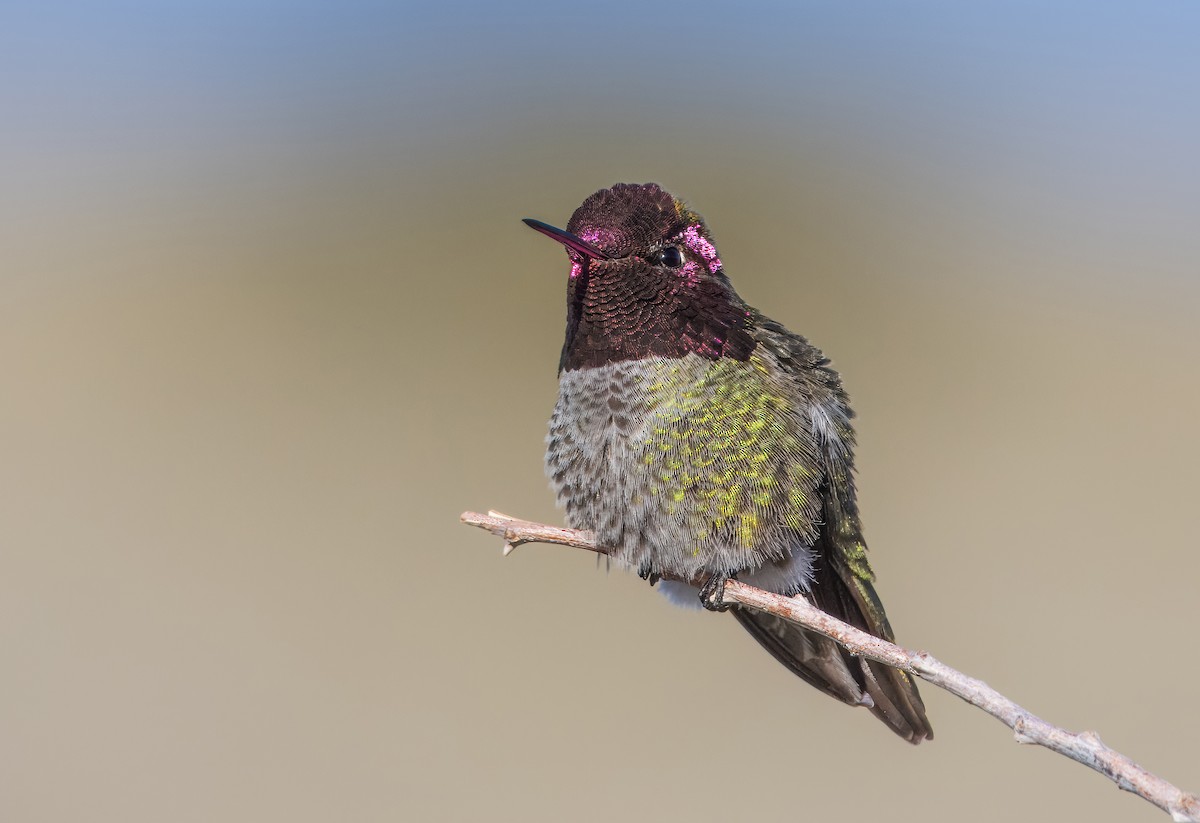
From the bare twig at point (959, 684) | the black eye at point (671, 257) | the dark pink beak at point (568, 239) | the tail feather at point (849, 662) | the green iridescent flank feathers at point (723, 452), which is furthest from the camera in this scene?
the tail feather at point (849, 662)

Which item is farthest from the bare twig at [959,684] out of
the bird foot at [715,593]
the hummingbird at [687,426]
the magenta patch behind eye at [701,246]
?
the magenta patch behind eye at [701,246]

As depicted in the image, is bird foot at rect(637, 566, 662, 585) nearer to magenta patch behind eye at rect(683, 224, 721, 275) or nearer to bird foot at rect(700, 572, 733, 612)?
bird foot at rect(700, 572, 733, 612)

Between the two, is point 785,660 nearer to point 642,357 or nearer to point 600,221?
point 642,357

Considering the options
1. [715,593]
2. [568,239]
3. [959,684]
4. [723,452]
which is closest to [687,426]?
[723,452]

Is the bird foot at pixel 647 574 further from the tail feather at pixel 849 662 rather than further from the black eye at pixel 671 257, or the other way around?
the black eye at pixel 671 257

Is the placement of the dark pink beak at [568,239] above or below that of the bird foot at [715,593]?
above

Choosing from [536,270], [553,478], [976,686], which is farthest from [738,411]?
[536,270]
